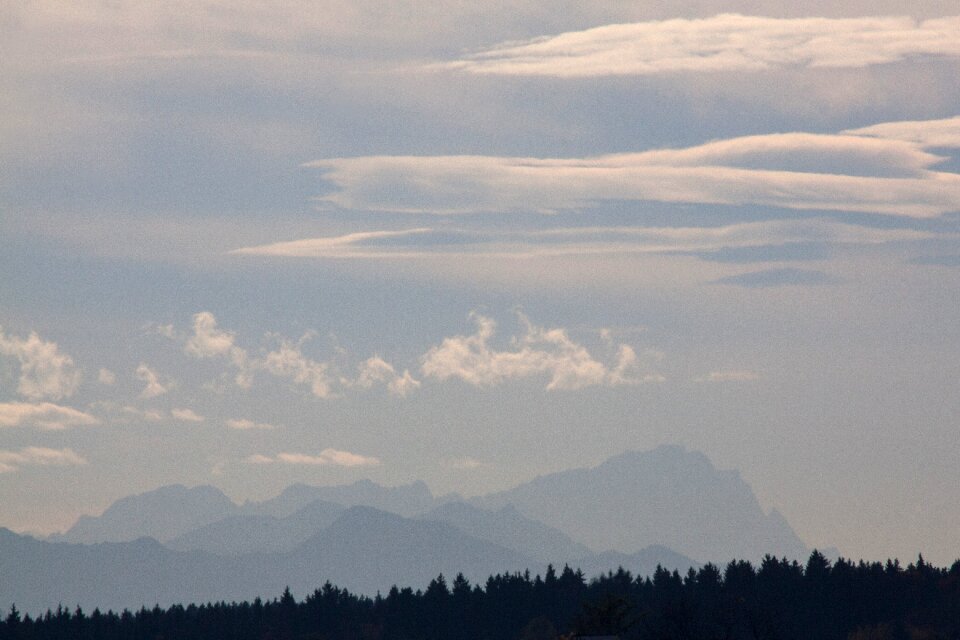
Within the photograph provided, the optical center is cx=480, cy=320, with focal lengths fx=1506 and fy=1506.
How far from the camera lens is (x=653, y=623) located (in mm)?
196000

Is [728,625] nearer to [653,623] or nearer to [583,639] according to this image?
[653,623]

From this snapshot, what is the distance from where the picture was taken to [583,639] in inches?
5536

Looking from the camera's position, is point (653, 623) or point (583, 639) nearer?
point (583, 639)

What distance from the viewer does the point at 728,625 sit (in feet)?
595

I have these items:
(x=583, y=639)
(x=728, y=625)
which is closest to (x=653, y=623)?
(x=728, y=625)

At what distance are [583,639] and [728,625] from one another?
4591cm

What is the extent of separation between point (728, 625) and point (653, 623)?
Answer: 1669 cm

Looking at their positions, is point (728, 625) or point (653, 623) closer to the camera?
point (728, 625)

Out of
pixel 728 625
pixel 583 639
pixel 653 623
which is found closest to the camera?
pixel 583 639

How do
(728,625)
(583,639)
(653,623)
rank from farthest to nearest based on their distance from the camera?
(653,623), (728,625), (583,639)
